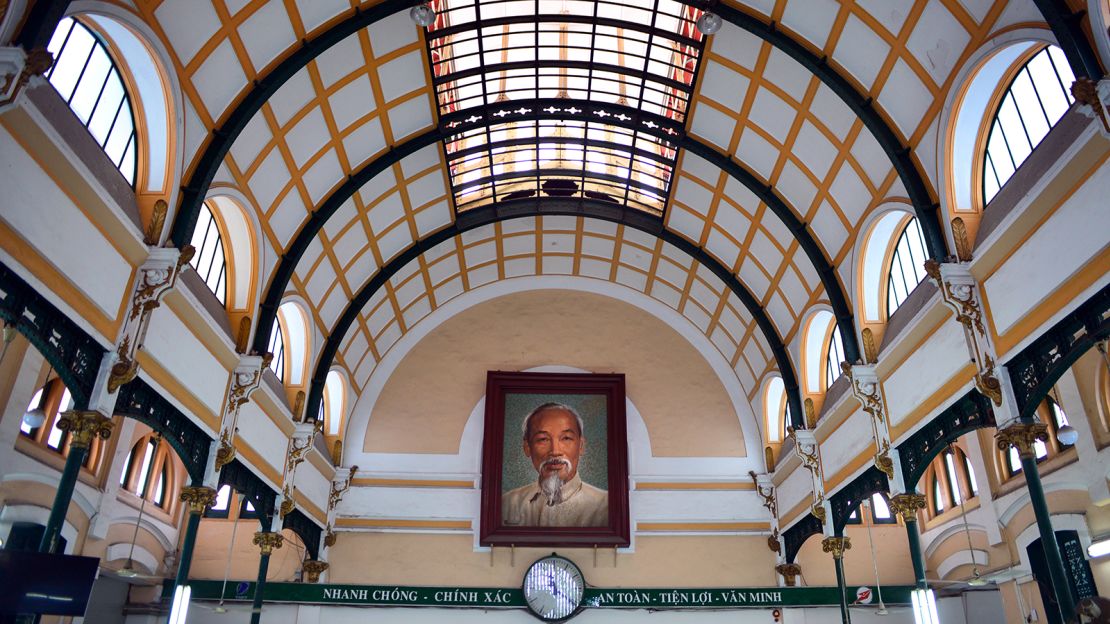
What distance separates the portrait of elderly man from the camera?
26.5 meters

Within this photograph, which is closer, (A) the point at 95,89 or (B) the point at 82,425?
(B) the point at 82,425

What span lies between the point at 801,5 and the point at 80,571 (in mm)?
16663

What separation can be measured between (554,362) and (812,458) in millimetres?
10786

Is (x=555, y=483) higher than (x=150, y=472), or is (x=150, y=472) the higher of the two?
(x=555, y=483)

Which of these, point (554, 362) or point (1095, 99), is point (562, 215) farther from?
point (1095, 99)

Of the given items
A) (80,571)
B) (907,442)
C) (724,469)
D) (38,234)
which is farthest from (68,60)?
(724,469)

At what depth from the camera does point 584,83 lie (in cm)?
2262

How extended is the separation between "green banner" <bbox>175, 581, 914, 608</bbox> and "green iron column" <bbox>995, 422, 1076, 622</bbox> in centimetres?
1073

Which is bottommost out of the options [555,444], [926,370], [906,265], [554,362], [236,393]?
[926,370]

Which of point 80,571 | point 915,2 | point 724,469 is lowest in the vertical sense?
point 80,571

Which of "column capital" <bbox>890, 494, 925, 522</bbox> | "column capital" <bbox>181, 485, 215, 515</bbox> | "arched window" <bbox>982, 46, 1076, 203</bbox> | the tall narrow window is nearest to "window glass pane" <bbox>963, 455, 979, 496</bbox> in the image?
"column capital" <bbox>890, 494, 925, 522</bbox>

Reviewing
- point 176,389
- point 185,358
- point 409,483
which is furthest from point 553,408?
point 176,389

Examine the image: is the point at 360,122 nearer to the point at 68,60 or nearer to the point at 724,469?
the point at 68,60

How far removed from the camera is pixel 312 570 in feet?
81.5
